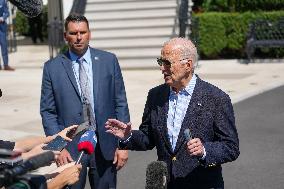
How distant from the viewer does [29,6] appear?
3.40 meters

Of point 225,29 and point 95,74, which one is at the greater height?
point 95,74

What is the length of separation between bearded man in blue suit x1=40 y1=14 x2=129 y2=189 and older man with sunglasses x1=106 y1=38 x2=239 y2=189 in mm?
1090

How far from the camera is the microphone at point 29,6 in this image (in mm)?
3365

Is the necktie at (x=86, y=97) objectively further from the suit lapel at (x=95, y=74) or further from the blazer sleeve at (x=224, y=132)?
the blazer sleeve at (x=224, y=132)

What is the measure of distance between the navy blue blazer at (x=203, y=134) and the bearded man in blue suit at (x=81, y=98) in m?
1.17

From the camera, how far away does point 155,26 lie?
60.3ft

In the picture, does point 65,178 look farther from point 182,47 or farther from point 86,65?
point 86,65

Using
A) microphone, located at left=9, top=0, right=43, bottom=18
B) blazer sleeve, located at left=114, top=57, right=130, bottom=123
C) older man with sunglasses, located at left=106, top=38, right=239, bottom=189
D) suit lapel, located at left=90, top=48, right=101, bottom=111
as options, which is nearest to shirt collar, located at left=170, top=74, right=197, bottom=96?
older man with sunglasses, located at left=106, top=38, right=239, bottom=189

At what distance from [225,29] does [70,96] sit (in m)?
13.8

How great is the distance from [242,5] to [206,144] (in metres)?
15.7

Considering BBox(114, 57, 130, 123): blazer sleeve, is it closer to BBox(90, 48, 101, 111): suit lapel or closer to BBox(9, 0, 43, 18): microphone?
BBox(90, 48, 101, 111): suit lapel

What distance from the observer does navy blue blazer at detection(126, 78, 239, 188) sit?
4.06 metres

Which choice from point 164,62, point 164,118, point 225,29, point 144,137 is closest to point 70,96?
point 144,137

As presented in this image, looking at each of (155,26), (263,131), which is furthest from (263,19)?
(263,131)
